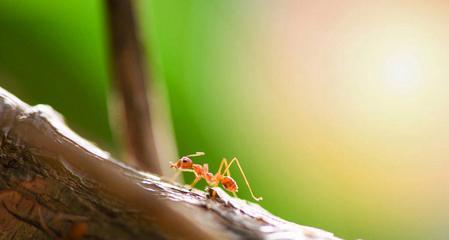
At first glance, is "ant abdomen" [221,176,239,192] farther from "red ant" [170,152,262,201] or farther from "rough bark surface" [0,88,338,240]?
"rough bark surface" [0,88,338,240]

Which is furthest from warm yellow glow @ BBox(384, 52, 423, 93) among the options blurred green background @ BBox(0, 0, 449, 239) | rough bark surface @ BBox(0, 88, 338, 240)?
rough bark surface @ BBox(0, 88, 338, 240)

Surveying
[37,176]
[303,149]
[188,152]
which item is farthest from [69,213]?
[303,149]

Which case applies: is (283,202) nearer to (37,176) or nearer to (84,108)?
(84,108)

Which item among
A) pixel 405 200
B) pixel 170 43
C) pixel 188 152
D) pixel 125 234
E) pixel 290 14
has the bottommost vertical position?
pixel 125 234

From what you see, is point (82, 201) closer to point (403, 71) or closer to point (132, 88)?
point (132, 88)

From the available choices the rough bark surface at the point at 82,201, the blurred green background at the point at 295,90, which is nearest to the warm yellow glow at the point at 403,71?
the blurred green background at the point at 295,90

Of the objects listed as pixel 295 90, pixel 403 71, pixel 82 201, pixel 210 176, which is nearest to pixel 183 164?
pixel 210 176
